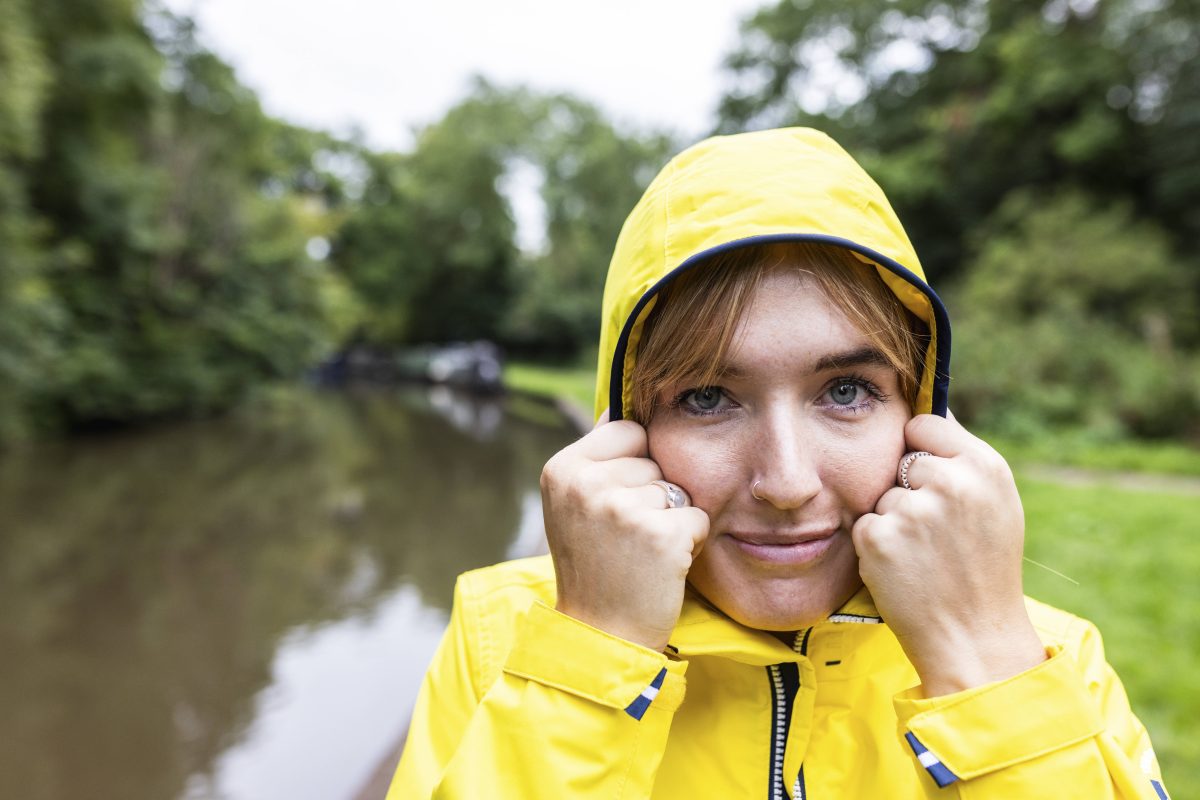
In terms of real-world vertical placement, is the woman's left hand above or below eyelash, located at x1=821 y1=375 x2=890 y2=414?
below

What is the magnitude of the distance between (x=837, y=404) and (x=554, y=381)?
2216 cm

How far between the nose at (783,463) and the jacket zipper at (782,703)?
0.25 m

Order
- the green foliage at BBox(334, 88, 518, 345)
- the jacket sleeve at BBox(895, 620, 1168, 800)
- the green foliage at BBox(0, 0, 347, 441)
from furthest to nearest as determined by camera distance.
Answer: the green foliage at BBox(334, 88, 518, 345), the green foliage at BBox(0, 0, 347, 441), the jacket sleeve at BBox(895, 620, 1168, 800)

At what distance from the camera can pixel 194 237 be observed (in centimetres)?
1706

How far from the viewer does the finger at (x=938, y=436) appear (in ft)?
3.37

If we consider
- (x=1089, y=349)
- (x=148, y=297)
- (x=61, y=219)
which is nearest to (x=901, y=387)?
(x=1089, y=349)

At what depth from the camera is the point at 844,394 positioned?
1126 millimetres

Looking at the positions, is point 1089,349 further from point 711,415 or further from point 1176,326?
point 711,415

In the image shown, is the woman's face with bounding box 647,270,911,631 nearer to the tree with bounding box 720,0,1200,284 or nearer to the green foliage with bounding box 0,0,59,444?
the green foliage with bounding box 0,0,59,444

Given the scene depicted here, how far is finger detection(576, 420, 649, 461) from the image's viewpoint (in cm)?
110

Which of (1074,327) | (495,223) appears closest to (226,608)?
(1074,327)

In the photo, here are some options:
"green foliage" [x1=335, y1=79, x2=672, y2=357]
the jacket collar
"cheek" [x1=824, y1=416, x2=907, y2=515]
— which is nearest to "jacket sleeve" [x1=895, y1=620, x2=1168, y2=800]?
the jacket collar

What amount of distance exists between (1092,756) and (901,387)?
539mm

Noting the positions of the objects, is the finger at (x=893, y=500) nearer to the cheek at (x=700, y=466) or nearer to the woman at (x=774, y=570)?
the woman at (x=774, y=570)
